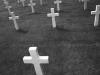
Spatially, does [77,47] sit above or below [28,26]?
below

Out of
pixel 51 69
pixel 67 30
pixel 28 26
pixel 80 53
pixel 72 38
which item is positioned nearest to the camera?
pixel 51 69

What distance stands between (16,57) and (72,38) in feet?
6.18

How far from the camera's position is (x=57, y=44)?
3594 millimetres

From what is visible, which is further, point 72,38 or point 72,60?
point 72,38

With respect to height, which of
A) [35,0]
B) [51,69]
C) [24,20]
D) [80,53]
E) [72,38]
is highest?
[35,0]

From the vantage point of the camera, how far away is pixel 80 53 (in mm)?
3096

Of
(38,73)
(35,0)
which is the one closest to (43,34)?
(38,73)

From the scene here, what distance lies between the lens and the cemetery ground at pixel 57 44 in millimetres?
2789

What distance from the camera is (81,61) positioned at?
2.85 meters

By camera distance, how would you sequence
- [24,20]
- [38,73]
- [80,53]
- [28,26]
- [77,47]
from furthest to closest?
1. [24,20]
2. [28,26]
3. [77,47]
4. [80,53]
5. [38,73]

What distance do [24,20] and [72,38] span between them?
2942 mm

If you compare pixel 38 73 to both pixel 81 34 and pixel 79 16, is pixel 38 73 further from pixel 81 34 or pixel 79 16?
pixel 79 16

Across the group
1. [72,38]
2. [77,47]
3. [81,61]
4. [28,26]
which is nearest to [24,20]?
[28,26]

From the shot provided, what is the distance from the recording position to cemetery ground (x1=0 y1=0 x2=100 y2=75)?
279cm
